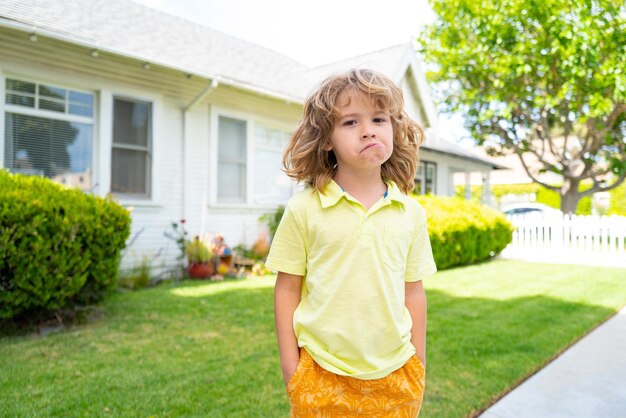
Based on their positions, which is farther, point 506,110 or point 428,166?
point 428,166

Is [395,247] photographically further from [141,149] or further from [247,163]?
[247,163]

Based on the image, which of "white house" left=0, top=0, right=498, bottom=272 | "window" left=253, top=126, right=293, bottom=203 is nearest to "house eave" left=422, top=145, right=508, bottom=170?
"white house" left=0, top=0, right=498, bottom=272

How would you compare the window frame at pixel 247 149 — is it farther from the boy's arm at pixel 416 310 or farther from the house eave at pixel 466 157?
the boy's arm at pixel 416 310

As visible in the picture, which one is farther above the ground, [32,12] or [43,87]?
[32,12]

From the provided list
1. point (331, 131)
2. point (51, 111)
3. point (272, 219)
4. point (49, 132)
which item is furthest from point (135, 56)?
point (331, 131)

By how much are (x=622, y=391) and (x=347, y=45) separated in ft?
48.5

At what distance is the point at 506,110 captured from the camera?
1432 centimetres

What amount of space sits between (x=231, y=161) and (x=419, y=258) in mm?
7376

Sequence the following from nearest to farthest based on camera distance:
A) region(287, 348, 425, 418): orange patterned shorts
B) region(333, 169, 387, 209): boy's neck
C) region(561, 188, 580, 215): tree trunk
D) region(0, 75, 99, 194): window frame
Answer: region(287, 348, 425, 418): orange patterned shorts → region(333, 169, 387, 209): boy's neck → region(0, 75, 99, 194): window frame → region(561, 188, 580, 215): tree trunk

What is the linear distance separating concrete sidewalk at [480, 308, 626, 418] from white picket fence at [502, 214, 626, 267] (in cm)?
813

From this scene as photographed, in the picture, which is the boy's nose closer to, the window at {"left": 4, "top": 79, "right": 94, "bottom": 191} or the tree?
the window at {"left": 4, "top": 79, "right": 94, "bottom": 191}

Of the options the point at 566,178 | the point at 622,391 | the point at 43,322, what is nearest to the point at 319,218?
the point at 622,391

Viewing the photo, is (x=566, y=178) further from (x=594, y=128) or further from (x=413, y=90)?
(x=413, y=90)

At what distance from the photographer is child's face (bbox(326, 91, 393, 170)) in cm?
133
